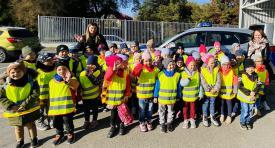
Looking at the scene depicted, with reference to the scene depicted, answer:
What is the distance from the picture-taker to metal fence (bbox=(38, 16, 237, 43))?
20.3 m

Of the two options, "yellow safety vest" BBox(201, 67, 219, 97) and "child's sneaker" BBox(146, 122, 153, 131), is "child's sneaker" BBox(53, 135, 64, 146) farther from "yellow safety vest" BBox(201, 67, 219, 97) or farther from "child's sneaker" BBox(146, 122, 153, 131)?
"yellow safety vest" BBox(201, 67, 219, 97)

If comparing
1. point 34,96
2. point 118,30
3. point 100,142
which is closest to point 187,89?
point 100,142

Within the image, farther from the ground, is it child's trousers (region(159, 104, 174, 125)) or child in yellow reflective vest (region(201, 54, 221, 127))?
child in yellow reflective vest (region(201, 54, 221, 127))

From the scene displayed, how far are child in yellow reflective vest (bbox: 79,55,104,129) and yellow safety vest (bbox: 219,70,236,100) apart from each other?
2.21m

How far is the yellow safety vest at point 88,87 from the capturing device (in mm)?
5648

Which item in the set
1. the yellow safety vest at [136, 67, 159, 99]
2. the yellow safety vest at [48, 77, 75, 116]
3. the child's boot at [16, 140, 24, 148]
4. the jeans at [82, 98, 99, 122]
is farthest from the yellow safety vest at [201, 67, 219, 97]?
the child's boot at [16, 140, 24, 148]

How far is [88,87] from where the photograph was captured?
18.7 ft

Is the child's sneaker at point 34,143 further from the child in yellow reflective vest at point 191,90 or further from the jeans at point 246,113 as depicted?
Result: the jeans at point 246,113

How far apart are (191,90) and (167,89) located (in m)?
0.47

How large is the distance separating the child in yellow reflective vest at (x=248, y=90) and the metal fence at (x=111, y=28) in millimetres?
14425

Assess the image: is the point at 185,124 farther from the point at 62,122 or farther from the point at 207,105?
the point at 62,122

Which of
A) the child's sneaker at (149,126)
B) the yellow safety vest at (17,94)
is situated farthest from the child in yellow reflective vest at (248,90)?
the yellow safety vest at (17,94)

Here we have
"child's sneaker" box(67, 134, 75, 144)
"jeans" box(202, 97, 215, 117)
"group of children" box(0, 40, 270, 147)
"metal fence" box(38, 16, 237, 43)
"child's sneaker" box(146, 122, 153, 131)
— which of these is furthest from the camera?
"metal fence" box(38, 16, 237, 43)

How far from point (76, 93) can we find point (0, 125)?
1.71 metres
